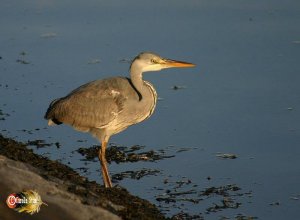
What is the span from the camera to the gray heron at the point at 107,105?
9797 mm

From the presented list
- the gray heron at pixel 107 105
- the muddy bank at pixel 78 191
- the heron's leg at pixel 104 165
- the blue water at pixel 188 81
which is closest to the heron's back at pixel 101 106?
the gray heron at pixel 107 105

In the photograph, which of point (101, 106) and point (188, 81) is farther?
point (188, 81)

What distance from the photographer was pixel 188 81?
12031mm

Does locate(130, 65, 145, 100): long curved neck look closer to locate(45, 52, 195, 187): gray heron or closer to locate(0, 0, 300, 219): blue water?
locate(45, 52, 195, 187): gray heron

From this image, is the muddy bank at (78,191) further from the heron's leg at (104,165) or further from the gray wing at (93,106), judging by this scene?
the gray wing at (93,106)

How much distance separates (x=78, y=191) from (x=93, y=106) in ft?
6.55

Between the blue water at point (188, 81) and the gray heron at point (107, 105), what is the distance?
1.53ft

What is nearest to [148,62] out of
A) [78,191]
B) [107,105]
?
[107,105]

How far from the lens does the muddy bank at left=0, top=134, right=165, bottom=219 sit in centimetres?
759

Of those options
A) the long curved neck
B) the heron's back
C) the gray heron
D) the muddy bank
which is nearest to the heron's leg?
the gray heron

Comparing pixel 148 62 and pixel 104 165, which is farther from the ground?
pixel 148 62

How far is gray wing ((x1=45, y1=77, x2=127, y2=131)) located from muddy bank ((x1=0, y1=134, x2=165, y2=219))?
61cm

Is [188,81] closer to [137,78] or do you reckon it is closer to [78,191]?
[137,78]

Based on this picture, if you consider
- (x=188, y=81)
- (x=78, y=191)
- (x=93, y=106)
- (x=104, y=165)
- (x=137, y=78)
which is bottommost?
(x=78, y=191)
